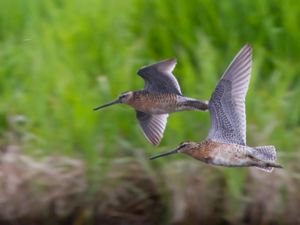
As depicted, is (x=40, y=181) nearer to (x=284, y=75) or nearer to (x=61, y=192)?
(x=61, y=192)

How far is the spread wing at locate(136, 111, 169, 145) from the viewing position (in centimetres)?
208

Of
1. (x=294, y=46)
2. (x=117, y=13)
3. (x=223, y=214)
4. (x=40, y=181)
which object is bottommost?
(x=223, y=214)

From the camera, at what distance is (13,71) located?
3898 millimetres

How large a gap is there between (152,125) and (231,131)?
0.29m

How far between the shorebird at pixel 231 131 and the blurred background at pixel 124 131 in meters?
1.53

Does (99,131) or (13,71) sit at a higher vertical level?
(13,71)

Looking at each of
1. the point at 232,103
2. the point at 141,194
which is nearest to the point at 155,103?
the point at 232,103

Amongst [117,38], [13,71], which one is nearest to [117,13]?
[117,38]

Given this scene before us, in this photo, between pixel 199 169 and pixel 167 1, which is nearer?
pixel 199 169

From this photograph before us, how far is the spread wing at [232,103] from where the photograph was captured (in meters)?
1.85

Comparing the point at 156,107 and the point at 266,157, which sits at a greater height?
the point at 156,107

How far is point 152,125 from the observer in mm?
2113

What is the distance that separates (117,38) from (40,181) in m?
0.64

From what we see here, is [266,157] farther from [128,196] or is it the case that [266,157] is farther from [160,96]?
[128,196]
